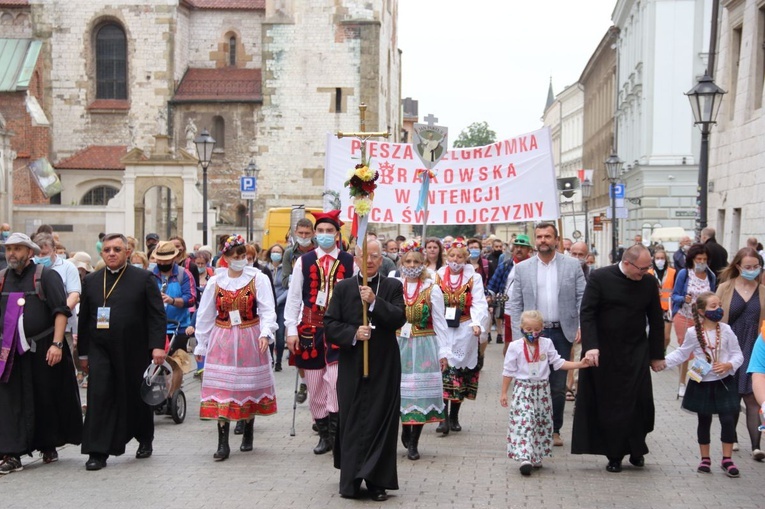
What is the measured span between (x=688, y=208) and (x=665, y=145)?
2324 millimetres

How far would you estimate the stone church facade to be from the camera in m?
49.6

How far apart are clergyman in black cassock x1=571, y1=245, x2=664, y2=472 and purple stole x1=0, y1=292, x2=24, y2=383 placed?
4.72 meters

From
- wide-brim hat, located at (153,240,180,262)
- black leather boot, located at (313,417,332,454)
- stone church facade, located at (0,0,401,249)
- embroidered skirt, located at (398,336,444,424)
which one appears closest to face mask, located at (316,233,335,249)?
embroidered skirt, located at (398,336,444,424)

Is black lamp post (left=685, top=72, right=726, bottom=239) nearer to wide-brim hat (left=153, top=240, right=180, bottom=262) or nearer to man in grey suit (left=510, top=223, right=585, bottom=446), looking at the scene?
man in grey suit (left=510, top=223, right=585, bottom=446)

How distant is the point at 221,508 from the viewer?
8.07 meters

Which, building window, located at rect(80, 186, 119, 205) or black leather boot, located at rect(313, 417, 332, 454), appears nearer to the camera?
black leather boot, located at rect(313, 417, 332, 454)

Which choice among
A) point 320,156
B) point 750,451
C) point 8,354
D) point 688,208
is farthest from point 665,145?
point 8,354

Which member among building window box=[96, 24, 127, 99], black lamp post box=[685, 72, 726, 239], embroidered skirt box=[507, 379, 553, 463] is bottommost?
embroidered skirt box=[507, 379, 553, 463]

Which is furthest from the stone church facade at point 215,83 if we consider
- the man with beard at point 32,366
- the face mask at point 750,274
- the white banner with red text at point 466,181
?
the man with beard at point 32,366

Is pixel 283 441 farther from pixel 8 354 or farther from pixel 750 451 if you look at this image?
pixel 750 451

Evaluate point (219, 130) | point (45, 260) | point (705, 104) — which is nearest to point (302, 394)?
point (45, 260)

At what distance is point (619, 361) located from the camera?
378 inches

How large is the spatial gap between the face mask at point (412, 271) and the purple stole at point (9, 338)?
3339mm

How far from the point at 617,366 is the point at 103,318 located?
4360 mm
